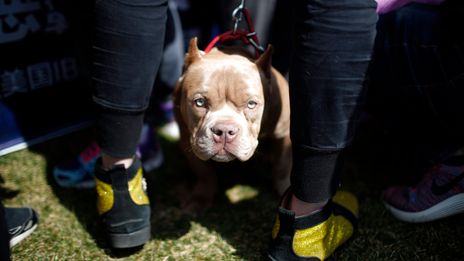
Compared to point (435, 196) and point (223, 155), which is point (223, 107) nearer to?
point (223, 155)

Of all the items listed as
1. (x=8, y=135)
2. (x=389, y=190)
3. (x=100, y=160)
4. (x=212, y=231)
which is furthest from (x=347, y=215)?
(x=8, y=135)

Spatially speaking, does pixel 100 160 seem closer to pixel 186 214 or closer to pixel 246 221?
pixel 186 214

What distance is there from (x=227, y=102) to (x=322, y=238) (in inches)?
25.8

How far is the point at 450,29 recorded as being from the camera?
6.04 feet

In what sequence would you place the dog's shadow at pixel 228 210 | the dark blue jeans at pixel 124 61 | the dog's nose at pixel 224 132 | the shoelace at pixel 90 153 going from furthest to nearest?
the shoelace at pixel 90 153, the dog's shadow at pixel 228 210, the dog's nose at pixel 224 132, the dark blue jeans at pixel 124 61

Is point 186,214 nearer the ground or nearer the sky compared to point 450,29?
nearer the ground

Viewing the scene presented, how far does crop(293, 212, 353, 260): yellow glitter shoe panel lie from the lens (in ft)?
5.43

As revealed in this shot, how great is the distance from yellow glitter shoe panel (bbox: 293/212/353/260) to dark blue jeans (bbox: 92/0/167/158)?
764 mm

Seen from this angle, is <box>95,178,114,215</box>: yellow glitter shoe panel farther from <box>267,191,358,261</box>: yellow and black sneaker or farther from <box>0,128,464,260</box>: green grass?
<box>267,191,358,261</box>: yellow and black sneaker

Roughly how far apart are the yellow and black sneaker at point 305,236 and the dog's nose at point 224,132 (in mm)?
339

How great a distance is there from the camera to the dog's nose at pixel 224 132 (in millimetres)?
1633

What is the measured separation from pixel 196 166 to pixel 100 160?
19.5 inches

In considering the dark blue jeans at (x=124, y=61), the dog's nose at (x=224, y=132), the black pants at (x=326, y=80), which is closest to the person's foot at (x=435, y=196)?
the black pants at (x=326, y=80)

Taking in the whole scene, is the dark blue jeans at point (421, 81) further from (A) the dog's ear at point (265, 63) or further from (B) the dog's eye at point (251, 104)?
(B) the dog's eye at point (251, 104)
